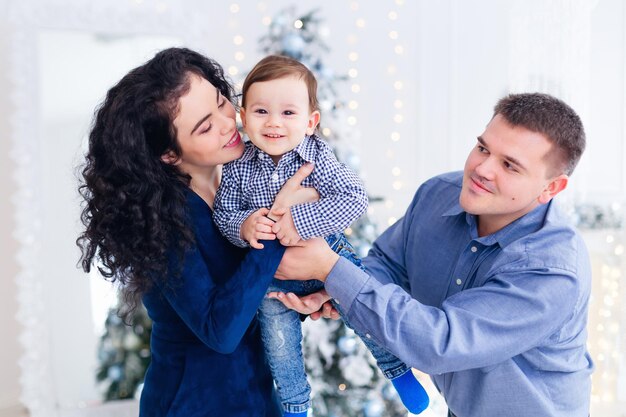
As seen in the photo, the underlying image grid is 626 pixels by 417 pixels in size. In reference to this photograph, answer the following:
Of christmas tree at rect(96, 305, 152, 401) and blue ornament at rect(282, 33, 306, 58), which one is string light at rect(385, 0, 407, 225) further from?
christmas tree at rect(96, 305, 152, 401)

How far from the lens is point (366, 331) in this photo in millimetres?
1679

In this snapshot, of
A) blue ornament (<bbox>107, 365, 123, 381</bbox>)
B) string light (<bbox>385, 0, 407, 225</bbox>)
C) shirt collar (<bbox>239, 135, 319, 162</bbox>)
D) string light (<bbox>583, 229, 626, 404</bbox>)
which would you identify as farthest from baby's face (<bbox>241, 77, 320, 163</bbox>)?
string light (<bbox>583, 229, 626, 404</bbox>)

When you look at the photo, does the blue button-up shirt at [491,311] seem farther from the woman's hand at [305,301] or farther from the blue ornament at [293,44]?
the blue ornament at [293,44]

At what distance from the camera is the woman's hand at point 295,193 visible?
65.6 inches

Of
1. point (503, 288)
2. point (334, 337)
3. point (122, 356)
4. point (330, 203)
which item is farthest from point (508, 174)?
point (122, 356)

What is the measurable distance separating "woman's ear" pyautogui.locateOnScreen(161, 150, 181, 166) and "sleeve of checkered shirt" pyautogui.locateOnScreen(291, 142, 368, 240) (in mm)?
367

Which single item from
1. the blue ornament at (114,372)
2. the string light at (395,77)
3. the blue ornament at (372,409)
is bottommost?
the blue ornament at (372,409)

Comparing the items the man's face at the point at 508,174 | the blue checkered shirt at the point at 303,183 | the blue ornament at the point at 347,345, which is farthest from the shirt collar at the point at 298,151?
the blue ornament at the point at 347,345

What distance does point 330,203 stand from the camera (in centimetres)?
167

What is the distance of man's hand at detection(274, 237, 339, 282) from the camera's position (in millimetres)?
1658

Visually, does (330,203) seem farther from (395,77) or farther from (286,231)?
(395,77)

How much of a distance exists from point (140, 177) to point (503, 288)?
0.99 metres

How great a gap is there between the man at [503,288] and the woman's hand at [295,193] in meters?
0.12

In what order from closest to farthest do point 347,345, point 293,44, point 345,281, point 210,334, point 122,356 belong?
point 210,334 < point 345,281 < point 293,44 < point 347,345 < point 122,356
